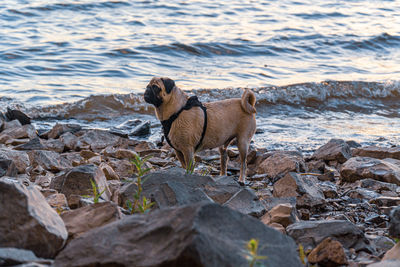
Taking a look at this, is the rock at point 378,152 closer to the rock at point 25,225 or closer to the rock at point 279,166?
the rock at point 279,166

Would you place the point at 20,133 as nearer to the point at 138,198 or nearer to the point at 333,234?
the point at 138,198

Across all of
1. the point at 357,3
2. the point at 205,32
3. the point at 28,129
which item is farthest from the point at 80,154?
the point at 357,3

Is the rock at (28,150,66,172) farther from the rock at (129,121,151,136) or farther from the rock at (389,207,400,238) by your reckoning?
the rock at (389,207,400,238)

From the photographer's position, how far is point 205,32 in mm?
16953

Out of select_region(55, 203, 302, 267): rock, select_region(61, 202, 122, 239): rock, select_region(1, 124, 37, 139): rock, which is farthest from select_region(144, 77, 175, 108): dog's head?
select_region(1, 124, 37, 139): rock

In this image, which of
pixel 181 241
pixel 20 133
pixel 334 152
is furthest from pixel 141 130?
pixel 181 241

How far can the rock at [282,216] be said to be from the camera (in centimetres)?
410

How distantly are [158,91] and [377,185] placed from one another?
2.69 meters

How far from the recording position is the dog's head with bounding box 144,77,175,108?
5.45m

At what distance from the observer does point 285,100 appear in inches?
486

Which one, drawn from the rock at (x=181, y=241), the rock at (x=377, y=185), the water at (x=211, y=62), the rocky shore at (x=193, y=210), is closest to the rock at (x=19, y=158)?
the rocky shore at (x=193, y=210)

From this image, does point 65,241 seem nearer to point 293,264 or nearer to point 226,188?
point 293,264

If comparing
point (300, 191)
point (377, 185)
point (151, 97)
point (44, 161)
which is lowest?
point (377, 185)

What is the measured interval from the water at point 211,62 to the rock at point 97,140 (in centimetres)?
107
